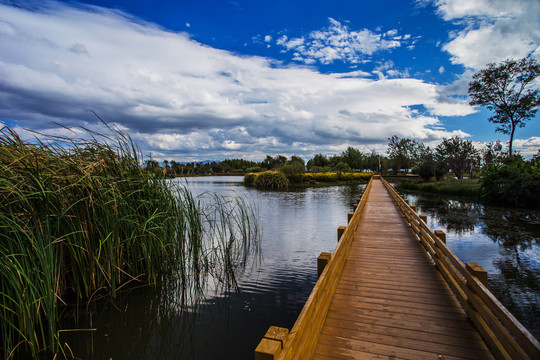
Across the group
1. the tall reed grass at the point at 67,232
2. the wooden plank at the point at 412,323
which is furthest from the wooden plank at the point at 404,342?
the tall reed grass at the point at 67,232

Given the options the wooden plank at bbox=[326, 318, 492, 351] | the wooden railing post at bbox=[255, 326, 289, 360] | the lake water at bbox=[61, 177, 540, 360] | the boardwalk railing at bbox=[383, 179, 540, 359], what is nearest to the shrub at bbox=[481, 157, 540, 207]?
the lake water at bbox=[61, 177, 540, 360]

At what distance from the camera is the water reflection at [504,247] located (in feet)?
15.2

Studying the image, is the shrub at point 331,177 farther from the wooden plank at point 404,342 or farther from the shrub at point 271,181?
the wooden plank at point 404,342

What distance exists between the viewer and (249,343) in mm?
3502

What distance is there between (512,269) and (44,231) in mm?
8729

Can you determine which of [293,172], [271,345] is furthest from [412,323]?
[293,172]

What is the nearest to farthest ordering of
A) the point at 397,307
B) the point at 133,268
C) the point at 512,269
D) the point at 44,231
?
the point at 397,307 → the point at 44,231 → the point at 133,268 → the point at 512,269

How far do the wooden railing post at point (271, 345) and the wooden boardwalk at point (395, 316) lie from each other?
2.61 ft

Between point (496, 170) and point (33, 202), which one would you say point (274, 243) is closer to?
point (33, 202)

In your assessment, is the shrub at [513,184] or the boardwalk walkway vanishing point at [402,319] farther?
the shrub at [513,184]

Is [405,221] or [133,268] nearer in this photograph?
[133,268]

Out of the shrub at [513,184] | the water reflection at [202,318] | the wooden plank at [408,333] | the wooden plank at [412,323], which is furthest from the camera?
the shrub at [513,184]

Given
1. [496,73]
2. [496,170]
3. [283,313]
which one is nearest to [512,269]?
[283,313]

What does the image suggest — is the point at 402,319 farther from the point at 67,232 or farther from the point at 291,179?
the point at 291,179
